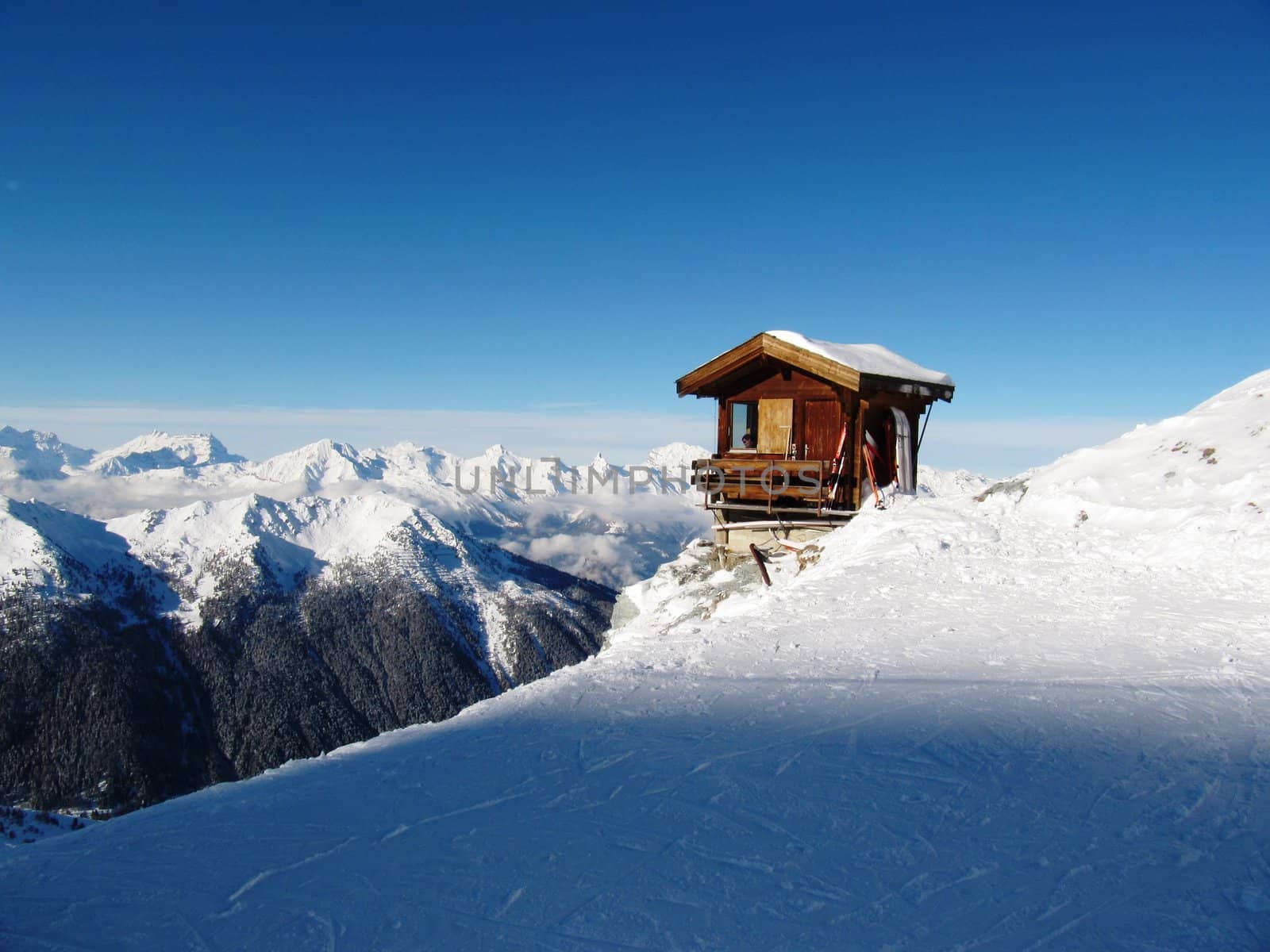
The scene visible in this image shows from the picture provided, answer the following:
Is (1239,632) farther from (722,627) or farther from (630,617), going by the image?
(630,617)

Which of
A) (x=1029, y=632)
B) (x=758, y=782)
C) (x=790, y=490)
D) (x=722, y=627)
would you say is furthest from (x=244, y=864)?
(x=790, y=490)

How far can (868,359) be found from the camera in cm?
2092

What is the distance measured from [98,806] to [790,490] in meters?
164

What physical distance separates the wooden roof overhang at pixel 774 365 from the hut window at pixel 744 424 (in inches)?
23.7

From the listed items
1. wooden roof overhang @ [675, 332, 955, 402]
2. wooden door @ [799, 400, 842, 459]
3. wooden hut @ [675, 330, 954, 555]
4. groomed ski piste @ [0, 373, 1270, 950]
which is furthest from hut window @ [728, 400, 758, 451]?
groomed ski piste @ [0, 373, 1270, 950]

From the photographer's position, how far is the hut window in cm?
2158

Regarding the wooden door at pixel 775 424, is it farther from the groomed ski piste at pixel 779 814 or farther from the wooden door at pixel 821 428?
the groomed ski piste at pixel 779 814

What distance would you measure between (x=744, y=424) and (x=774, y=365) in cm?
187

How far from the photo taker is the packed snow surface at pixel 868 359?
64.8 ft

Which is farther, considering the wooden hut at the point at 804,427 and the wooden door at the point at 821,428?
the wooden door at the point at 821,428

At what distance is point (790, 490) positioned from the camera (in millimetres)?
20094

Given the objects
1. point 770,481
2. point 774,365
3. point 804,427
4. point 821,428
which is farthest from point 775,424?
point 770,481

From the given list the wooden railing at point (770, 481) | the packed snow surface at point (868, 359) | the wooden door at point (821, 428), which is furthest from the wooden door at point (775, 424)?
the packed snow surface at point (868, 359)

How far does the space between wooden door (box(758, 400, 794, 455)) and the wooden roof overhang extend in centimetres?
103
